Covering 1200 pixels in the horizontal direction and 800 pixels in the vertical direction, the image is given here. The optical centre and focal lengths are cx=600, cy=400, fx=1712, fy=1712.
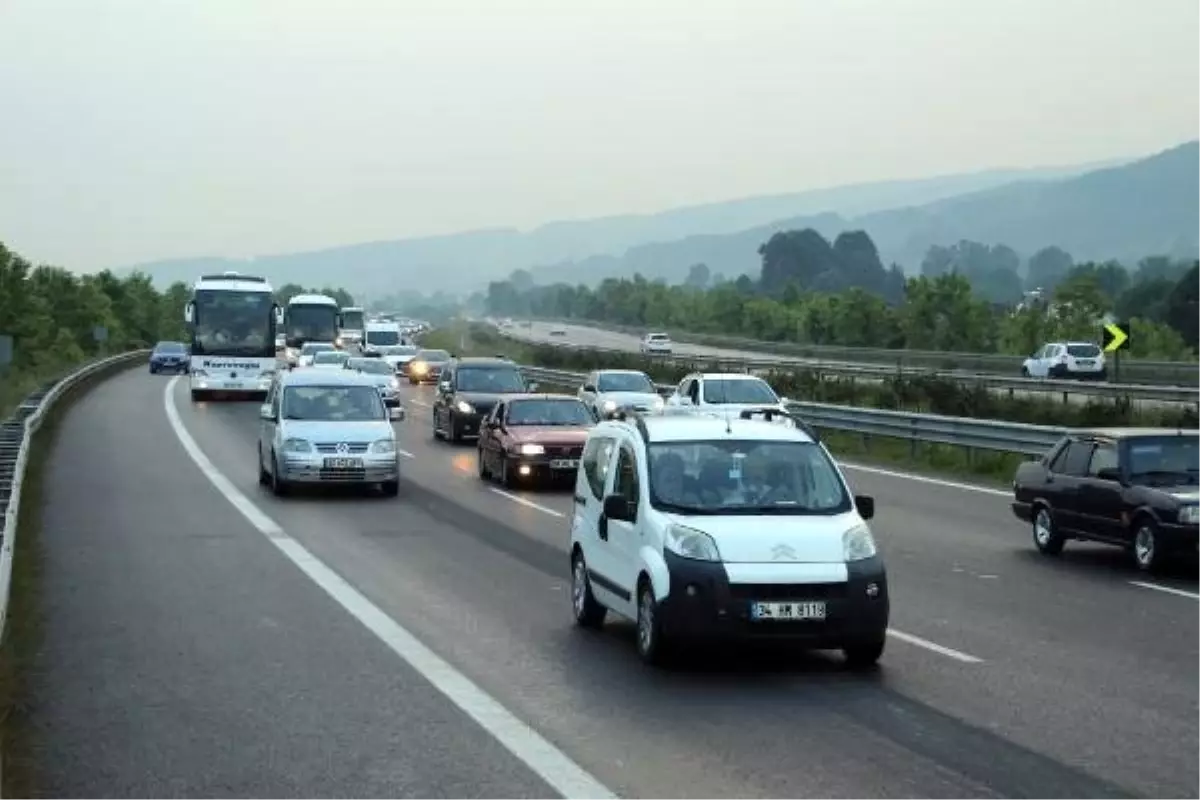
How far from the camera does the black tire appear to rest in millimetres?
10844


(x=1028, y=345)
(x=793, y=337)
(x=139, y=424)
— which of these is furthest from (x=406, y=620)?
(x=793, y=337)

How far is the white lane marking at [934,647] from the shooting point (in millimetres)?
11445

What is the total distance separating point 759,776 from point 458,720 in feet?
6.51

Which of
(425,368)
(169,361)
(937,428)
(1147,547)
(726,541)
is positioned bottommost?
(425,368)

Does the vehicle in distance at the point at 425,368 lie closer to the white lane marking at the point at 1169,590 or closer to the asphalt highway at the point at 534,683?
the asphalt highway at the point at 534,683

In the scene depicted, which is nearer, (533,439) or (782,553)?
(782,553)

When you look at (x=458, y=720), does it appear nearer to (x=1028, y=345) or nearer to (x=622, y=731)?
(x=622, y=731)

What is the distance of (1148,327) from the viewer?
9625 centimetres

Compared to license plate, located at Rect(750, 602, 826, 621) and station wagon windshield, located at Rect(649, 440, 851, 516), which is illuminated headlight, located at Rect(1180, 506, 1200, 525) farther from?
license plate, located at Rect(750, 602, 826, 621)

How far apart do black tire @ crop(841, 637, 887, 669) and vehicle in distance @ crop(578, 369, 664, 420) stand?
27.0m

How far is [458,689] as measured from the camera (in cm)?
1020

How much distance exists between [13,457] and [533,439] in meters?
7.42

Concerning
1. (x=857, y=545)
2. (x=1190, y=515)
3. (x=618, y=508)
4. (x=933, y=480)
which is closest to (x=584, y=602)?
(x=618, y=508)

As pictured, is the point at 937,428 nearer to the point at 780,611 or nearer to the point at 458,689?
the point at 780,611
